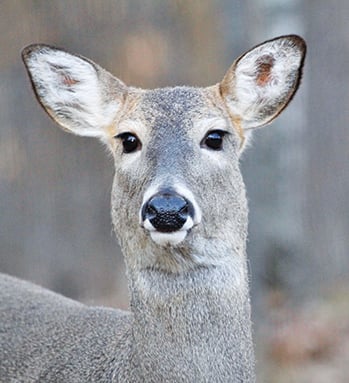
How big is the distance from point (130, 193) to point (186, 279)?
0.53 m

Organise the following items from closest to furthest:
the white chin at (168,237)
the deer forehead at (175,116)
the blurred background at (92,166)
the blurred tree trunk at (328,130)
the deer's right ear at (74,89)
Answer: the white chin at (168,237) → the deer forehead at (175,116) → the deer's right ear at (74,89) → the blurred background at (92,166) → the blurred tree trunk at (328,130)

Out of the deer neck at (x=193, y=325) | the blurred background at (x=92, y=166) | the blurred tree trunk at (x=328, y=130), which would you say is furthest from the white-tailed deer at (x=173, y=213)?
A: the blurred tree trunk at (x=328, y=130)

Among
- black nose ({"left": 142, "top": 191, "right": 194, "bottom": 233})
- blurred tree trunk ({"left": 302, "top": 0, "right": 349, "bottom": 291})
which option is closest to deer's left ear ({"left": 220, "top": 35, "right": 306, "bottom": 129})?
black nose ({"left": 142, "top": 191, "right": 194, "bottom": 233})

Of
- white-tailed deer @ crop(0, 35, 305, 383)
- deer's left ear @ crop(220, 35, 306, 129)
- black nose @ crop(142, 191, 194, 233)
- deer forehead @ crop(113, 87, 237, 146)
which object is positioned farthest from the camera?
deer's left ear @ crop(220, 35, 306, 129)

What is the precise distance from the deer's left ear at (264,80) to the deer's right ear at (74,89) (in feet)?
2.01

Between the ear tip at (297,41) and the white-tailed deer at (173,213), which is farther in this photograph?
the ear tip at (297,41)

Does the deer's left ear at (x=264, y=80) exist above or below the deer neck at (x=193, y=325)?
above

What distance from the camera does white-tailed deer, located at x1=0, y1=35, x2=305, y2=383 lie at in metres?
6.90

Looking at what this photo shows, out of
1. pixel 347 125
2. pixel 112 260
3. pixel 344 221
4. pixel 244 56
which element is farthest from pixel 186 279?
pixel 347 125

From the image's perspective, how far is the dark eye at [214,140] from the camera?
7160 mm

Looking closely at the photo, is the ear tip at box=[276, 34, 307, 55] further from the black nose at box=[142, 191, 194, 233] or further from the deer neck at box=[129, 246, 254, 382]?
the black nose at box=[142, 191, 194, 233]

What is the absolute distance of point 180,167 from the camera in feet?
22.6

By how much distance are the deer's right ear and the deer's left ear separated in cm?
61

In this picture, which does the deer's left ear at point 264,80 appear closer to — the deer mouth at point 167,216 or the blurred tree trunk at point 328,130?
the deer mouth at point 167,216
